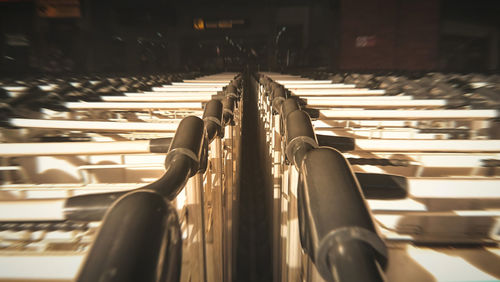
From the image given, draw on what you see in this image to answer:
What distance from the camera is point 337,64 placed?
8477mm

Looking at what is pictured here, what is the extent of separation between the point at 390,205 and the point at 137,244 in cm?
56

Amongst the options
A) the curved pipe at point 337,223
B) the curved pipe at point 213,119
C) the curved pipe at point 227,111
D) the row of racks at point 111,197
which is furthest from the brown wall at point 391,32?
the curved pipe at point 337,223

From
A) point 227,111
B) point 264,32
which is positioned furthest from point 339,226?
point 264,32

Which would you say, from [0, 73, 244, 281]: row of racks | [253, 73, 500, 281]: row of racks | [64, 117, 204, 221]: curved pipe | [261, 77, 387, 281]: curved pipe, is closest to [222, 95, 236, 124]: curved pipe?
[0, 73, 244, 281]: row of racks

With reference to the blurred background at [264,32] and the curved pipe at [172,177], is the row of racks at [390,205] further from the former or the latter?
the blurred background at [264,32]

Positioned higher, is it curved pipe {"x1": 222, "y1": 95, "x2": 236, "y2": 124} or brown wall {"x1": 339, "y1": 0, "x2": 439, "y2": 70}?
brown wall {"x1": 339, "y1": 0, "x2": 439, "y2": 70}

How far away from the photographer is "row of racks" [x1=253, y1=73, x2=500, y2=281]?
0.24 metres

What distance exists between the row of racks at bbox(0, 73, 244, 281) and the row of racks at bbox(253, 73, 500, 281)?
128 mm

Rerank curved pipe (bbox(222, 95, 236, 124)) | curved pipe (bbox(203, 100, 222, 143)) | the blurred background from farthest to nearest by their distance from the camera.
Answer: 1. the blurred background
2. curved pipe (bbox(222, 95, 236, 124))
3. curved pipe (bbox(203, 100, 222, 143))

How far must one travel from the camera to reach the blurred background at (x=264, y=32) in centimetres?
711

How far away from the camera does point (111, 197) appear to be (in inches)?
11.9

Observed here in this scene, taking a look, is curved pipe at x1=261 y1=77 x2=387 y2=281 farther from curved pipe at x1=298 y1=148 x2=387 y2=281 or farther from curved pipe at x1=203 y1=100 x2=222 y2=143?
curved pipe at x1=203 y1=100 x2=222 y2=143

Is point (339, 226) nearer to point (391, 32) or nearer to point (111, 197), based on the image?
point (111, 197)

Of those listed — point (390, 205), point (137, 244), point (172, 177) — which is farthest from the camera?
point (390, 205)
